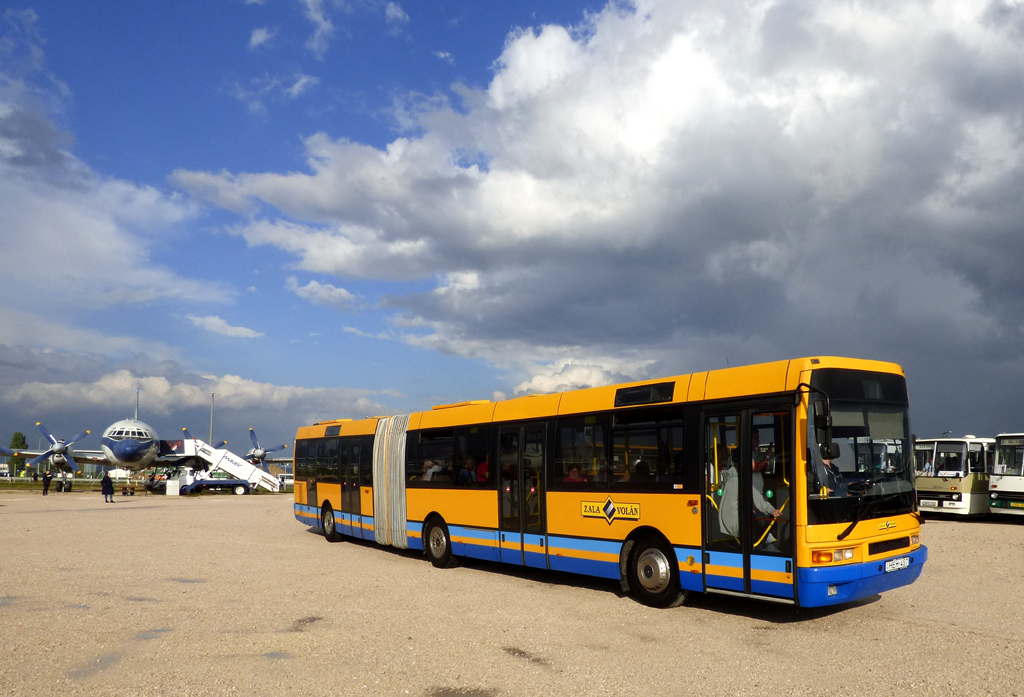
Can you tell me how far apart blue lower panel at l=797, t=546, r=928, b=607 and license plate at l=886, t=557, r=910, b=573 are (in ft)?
0.12

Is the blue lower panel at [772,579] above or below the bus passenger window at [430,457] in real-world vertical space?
below

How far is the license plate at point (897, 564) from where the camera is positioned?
28.2 ft

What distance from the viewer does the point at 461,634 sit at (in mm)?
8297

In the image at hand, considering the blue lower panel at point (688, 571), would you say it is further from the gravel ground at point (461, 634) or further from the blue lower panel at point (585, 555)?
the blue lower panel at point (585, 555)

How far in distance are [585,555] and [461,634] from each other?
10.7 ft

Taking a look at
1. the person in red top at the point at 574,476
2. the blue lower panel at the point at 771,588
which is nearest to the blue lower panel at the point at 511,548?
the person in red top at the point at 574,476

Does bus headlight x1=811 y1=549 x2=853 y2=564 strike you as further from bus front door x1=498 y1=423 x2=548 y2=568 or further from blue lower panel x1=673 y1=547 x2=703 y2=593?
bus front door x1=498 y1=423 x2=548 y2=568

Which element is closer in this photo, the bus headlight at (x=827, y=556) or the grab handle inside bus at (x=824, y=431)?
the grab handle inside bus at (x=824, y=431)

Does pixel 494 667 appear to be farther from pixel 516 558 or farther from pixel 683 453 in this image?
pixel 516 558

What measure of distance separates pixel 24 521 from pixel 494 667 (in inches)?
910

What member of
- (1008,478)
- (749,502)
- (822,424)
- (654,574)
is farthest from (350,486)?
(1008,478)

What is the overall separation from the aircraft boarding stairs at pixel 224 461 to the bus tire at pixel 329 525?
141ft

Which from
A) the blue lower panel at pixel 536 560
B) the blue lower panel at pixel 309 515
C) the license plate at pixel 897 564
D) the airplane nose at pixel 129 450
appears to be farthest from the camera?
the airplane nose at pixel 129 450

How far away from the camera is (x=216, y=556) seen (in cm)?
1534
